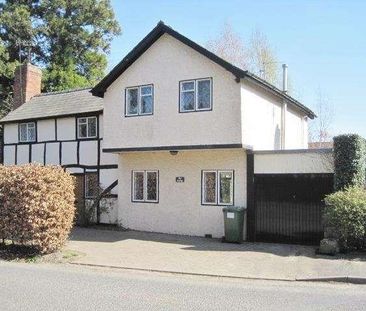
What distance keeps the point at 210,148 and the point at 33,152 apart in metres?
12.1

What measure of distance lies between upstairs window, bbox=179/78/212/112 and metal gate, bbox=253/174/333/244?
315 cm

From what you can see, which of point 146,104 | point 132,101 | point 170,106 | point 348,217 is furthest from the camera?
point 132,101

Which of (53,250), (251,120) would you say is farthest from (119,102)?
(53,250)

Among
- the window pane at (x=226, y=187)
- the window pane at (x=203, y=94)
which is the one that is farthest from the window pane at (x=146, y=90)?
the window pane at (x=226, y=187)

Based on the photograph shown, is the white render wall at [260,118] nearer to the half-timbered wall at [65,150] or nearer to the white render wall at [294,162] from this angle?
the white render wall at [294,162]

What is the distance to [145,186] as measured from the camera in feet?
61.8

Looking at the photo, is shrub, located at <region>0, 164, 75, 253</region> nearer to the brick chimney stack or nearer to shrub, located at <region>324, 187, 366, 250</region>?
shrub, located at <region>324, 187, 366, 250</region>

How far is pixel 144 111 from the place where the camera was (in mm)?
17922

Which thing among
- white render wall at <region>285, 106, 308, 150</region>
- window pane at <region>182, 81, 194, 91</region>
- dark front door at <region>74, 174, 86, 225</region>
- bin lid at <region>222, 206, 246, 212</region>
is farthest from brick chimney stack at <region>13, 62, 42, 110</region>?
bin lid at <region>222, 206, 246, 212</region>

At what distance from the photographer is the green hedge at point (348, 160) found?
13945mm

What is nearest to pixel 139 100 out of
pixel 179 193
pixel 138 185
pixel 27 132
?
pixel 138 185

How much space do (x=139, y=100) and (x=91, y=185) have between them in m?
5.57

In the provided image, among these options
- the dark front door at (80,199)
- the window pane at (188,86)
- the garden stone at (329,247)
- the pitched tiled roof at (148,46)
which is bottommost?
the garden stone at (329,247)

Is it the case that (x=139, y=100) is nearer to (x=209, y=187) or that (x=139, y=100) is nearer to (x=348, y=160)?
(x=209, y=187)
